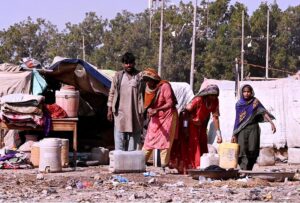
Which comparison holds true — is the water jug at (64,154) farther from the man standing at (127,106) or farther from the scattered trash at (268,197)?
the scattered trash at (268,197)

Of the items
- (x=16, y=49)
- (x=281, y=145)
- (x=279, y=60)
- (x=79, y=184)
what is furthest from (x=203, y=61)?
(x=79, y=184)

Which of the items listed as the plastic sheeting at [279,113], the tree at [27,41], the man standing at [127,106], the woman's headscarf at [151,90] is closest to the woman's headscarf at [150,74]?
the woman's headscarf at [151,90]

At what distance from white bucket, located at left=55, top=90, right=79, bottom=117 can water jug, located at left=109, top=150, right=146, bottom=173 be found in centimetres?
244

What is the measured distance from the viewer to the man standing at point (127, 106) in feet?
37.2

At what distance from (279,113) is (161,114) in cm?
609

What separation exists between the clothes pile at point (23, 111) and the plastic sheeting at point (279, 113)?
15.3 feet

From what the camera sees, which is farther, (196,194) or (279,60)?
(279,60)

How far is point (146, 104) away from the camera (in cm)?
1116

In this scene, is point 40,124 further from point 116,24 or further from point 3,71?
point 116,24

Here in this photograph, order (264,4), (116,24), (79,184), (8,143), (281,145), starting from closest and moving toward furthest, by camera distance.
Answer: (79,184) → (8,143) → (281,145) → (264,4) → (116,24)

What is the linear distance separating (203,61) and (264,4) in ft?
23.5

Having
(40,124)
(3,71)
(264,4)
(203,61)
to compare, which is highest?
(264,4)

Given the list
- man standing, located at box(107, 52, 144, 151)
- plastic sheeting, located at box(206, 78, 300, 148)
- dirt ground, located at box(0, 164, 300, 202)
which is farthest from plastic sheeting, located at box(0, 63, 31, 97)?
plastic sheeting, located at box(206, 78, 300, 148)

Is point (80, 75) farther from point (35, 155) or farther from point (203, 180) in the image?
point (203, 180)
